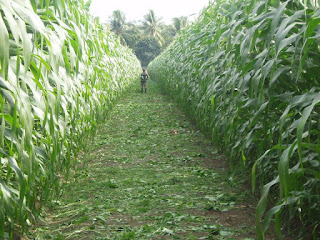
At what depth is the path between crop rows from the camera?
8.75ft

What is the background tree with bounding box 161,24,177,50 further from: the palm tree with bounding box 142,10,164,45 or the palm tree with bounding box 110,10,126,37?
the palm tree with bounding box 110,10,126,37

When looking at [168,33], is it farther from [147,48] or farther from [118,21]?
[118,21]

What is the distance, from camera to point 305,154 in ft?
6.83

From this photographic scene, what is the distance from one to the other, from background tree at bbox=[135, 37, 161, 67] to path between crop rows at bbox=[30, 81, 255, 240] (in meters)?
52.2

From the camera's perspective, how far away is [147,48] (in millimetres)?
57219

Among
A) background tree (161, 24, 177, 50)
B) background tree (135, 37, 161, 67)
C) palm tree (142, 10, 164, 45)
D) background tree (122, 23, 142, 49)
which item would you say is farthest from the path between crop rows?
palm tree (142, 10, 164, 45)

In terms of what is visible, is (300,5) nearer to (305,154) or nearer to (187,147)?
(305,154)

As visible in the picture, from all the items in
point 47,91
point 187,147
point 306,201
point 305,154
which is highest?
point 47,91

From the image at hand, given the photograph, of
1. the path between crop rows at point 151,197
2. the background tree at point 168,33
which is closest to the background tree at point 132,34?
the background tree at point 168,33

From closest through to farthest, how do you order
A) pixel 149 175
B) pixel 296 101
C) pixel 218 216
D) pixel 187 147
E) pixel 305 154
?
pixel 296 101 < pixel 305 154 < pixel 218 216 < pixel 149 175 < pixel 187 147

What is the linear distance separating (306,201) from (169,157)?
2.89 metres

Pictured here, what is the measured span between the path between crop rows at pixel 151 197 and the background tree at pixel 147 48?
171 feet

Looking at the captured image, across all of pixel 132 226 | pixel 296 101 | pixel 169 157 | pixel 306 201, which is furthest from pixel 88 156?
pixel 296 101

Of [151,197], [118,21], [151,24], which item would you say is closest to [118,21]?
[118,21]
